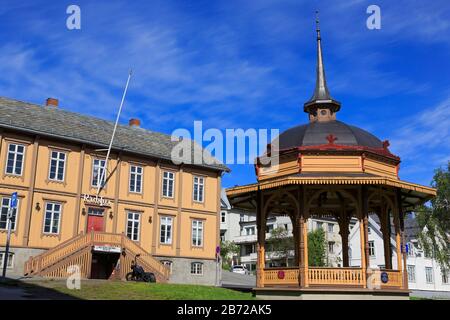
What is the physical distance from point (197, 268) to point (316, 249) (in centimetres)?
2386

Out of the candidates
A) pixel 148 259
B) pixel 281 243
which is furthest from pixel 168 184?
pixel 281 243

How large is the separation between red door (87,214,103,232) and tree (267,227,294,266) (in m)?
33.0

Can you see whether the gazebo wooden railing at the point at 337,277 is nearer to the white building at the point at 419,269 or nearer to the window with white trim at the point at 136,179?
the window with white trim at the point at 136,179

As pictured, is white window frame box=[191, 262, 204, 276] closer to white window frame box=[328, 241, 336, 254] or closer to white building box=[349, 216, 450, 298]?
white building box=[349, 216, 450, 298]

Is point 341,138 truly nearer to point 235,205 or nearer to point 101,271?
point 235,205

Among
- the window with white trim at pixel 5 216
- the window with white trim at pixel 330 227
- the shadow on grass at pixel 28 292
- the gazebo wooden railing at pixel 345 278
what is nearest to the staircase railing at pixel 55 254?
the window with white trim at pixel 5 216

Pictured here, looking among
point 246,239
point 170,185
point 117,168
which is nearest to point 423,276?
point 246,239

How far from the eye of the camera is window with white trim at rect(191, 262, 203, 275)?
40.6m

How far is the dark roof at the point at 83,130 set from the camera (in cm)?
3409

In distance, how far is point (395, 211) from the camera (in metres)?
20.5

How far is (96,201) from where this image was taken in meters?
36.2

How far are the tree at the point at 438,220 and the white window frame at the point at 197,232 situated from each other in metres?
18.8

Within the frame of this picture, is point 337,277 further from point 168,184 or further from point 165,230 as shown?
point 168,184

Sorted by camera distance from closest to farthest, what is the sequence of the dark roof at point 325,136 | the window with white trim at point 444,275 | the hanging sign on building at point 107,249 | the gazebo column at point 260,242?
the dark roof at point 325,136 → the gazebo column at point 260,242 → the hanging sign on building at point 107,249 → the window with white trim at point 444,275
